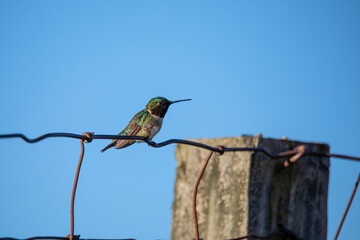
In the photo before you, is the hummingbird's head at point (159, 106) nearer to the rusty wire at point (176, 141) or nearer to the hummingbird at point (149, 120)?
the hummingbird at point (149, 120)

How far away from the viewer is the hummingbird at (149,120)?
5438 millimetres

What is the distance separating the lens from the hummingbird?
214 inches

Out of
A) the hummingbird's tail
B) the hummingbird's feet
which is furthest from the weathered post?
the hummingbird's tail

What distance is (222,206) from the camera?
2.94 meters

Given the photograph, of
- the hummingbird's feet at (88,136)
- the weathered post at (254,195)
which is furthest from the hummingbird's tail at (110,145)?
the hummingbird's feet at (88,136)

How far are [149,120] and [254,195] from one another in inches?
107

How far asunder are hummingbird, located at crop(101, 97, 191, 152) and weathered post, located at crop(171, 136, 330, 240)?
90.9 inches

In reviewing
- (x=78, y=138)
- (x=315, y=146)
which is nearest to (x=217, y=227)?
(x=315, y=146)

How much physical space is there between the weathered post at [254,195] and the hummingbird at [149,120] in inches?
90.9

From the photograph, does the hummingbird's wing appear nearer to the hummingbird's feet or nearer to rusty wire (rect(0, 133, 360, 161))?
A: rusty wire (rect(0, 133, 360, 161))

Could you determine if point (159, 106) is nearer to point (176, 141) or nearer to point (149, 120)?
point (149, 120)

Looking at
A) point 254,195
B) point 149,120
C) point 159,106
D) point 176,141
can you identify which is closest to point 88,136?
point 176,141

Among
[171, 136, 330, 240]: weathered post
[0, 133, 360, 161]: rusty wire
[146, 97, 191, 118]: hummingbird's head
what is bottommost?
[171, 136, 330, 240]: weathered post

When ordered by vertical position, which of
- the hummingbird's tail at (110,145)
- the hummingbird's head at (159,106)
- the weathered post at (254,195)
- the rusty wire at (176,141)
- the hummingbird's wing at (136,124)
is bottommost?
the weathered post at (254,195)
